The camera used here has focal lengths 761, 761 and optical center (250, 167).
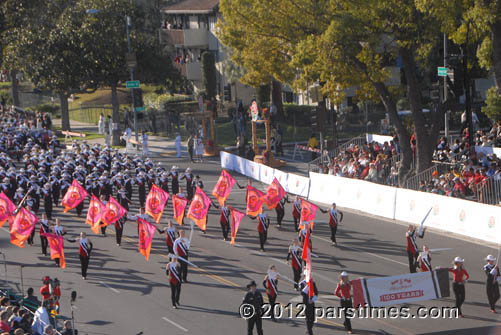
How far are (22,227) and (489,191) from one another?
14.7 metres

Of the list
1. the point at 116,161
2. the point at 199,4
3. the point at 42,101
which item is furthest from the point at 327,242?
the point at 42,101

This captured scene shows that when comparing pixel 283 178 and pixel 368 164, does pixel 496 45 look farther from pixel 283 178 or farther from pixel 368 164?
pixel 283 178

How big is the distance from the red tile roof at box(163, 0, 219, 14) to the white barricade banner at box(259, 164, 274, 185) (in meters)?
26.8

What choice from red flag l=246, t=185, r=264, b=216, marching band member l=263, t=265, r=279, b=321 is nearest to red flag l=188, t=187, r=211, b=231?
red flag l=246, t=185, r=264, b=216

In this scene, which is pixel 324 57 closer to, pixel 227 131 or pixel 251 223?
pixel 251 223

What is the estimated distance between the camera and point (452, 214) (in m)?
24.1

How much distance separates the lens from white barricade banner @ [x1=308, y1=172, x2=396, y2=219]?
1063 inches

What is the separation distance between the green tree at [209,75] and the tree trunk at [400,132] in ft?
97.6

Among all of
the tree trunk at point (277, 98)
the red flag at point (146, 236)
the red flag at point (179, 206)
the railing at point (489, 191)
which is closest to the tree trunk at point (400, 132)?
the railing at point (489, 191)

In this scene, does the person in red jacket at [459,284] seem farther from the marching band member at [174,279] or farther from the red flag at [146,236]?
the red flag at [146,236]

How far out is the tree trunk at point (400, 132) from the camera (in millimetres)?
29847

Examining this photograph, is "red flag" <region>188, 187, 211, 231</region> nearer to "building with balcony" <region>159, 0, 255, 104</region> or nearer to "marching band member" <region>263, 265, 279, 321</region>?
"marching band member" <region>263, 265, 279, 321</region>

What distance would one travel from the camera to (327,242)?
24062 mm

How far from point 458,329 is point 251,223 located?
11.9 metres
